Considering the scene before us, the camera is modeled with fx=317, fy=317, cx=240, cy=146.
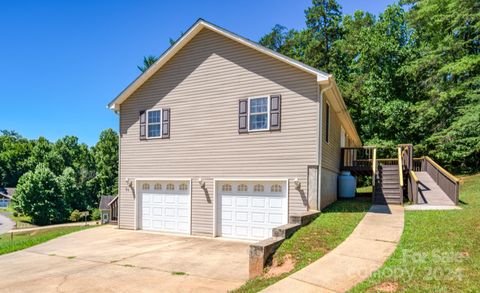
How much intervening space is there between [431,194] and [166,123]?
11.3 m

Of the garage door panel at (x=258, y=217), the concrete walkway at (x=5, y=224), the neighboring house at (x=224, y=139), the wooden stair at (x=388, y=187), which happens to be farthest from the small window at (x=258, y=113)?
the concrete walkway at (x=5, y=224)

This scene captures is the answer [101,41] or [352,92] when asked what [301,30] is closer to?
[352,92]

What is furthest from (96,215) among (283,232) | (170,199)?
(283,232)

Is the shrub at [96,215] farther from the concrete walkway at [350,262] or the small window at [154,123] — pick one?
the concrete walkway at [350,262]

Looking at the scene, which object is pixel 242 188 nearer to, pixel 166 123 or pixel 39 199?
pixel 166 123

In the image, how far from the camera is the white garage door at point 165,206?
40.5ft

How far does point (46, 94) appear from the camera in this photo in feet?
146

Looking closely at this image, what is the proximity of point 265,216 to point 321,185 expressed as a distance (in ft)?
7.12

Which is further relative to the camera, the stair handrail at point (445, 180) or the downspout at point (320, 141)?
the stair handrail at point (445, 180)

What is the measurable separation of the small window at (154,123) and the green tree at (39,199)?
118 feet

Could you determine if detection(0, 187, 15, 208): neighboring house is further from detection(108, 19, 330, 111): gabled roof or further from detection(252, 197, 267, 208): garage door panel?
detection(252, 197, 267, 208): garage door panel

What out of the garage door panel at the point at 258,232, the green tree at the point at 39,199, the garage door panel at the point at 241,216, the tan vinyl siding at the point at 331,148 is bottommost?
the green tree at the point at 39,199

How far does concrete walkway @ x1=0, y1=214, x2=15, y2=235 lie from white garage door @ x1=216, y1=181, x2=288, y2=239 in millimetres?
36513

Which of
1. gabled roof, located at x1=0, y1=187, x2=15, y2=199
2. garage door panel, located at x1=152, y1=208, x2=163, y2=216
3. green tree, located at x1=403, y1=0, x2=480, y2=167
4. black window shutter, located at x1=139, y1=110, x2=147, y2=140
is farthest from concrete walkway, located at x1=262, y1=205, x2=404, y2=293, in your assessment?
gabled roof, located at x1=0, y1=187, x2=15, y2=199
